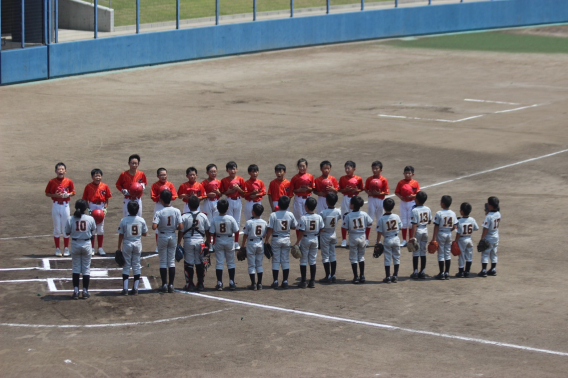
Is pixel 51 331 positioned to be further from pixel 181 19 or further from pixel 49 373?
pixel 181 19

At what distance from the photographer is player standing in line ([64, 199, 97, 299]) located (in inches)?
504

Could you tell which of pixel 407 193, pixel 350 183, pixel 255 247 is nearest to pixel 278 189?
pixel 350 183

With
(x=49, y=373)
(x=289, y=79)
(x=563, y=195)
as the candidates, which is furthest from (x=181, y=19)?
(x=49, y=373)

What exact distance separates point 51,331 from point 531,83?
92.6 feet

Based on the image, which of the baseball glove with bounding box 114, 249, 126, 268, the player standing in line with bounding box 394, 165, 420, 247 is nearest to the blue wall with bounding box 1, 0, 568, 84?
the player standing in line with bounding box 394, 165, 420, 247

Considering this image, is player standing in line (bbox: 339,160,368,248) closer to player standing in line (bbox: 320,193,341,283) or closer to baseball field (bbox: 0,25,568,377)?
baseball field (bbox: 0,25,568,377)

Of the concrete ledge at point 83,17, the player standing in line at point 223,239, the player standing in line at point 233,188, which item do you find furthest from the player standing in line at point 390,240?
the concrete ledge at point 83,17

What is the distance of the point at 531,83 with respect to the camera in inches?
1393

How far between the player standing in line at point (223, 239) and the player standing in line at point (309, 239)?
1.10 m

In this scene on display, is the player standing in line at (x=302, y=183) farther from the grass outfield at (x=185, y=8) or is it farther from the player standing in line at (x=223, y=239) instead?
the grass outfield at (x=185, y=8)

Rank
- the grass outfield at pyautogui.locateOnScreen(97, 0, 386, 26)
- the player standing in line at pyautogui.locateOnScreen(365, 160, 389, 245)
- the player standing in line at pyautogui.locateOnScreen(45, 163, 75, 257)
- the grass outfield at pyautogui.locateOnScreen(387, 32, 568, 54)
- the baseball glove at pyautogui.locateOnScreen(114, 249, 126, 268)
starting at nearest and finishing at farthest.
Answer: the baseball glove at pyautogui.locateOnScreen(114, 249, 126, 268), the player standing in line at pyautogui.locateOnScreen(45, 163, 75, 257), the player standing in line at pyautogui.locateOnScreen(365, 160, 389, 245), the grass outfield at pyautogui.locateOnScreen(97, 0, 386, 26), the grass outfield at pyautogui.locateOnScreen(387, 32, 568, 54)

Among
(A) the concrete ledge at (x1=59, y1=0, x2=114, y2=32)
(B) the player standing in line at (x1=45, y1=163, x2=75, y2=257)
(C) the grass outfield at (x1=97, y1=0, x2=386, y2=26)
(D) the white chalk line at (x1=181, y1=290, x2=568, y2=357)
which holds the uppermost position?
(C) the grass outfield at (x1=97, y1=0, x2=386, y2=26)

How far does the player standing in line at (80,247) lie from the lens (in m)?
12.8

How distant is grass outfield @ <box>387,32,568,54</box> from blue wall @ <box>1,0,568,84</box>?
1.31 metres
